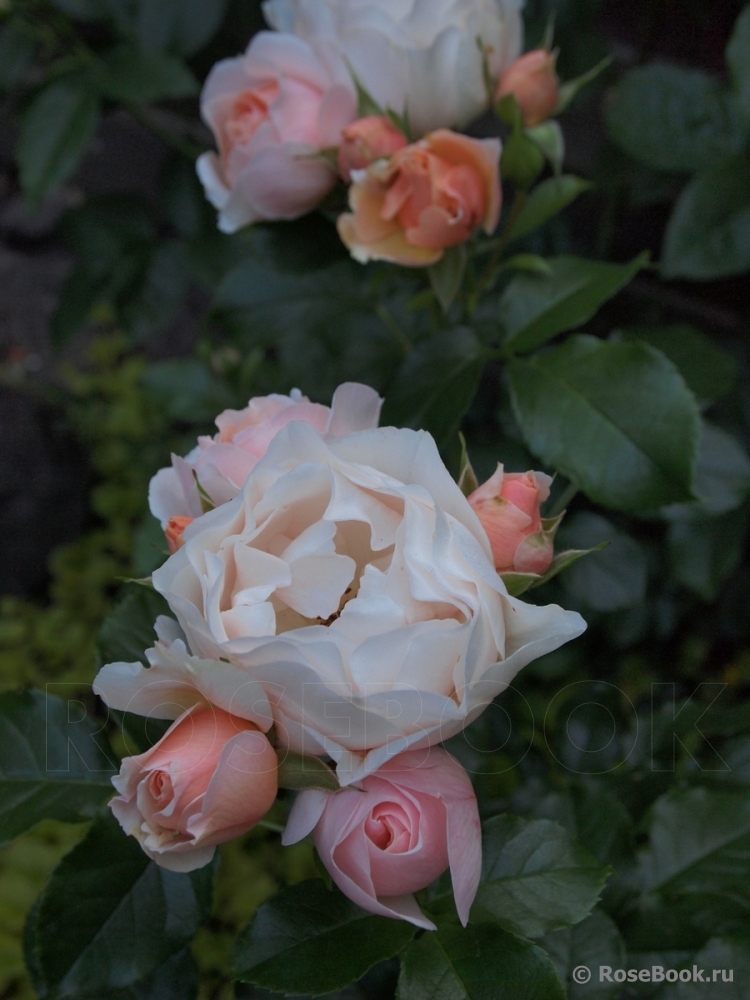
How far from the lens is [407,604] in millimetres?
425

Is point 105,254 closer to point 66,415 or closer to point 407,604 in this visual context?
point 66,415

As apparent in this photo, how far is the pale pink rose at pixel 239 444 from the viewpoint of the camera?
480 millimetres

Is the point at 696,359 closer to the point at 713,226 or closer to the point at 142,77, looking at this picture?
the point at 713,226

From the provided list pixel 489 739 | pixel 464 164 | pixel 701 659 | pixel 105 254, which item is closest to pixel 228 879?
pixel 489 739

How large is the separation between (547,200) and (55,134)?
742 mm

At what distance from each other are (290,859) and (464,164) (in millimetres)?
1211

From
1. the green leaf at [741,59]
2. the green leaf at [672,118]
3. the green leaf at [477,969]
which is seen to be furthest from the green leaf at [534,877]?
the green leaf at [672,118]

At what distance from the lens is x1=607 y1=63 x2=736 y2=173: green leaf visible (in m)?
1.07

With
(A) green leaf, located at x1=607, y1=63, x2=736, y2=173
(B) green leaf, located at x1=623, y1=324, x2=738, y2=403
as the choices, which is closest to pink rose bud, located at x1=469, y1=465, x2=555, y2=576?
(B) green leaf, located at x1=623, y1=324, x2=738, y2=403

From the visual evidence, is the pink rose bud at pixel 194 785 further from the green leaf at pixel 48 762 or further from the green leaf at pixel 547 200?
the green leaf at pixel 547 200

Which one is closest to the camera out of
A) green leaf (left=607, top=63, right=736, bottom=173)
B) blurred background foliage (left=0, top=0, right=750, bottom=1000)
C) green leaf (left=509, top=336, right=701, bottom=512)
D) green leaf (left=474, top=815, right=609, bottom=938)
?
green leaf (left=474, top=815, right=609, bottom=938)

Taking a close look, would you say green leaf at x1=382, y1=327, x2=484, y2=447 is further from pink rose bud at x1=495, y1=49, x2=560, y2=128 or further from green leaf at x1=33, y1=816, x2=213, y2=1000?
green leaf at x1=33, y1=816, x2=213, y2=1000

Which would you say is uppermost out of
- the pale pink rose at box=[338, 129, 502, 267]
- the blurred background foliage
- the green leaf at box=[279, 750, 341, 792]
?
the pale pink rose at box=[338, 129, 502, 267]

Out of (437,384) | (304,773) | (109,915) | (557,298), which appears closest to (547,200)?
(557,298)
